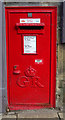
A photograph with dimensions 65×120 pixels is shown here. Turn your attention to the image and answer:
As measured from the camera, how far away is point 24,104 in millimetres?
3191

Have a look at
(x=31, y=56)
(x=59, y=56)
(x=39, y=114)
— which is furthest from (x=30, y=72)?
(x=39, y=114)

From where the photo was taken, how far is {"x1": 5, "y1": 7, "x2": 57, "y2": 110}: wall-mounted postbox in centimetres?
296

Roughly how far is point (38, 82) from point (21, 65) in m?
0.54

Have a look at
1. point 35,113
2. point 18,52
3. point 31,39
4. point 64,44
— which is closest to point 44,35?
point 31,39

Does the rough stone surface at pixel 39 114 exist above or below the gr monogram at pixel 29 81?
below

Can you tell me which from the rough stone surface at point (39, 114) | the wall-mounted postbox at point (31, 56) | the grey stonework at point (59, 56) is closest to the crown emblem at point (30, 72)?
the wall-mounted postbox at point (31, 56)

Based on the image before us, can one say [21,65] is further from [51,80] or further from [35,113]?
[35,113]

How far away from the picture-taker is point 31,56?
3.08 meters

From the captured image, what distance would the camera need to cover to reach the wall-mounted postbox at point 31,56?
9.73 ft

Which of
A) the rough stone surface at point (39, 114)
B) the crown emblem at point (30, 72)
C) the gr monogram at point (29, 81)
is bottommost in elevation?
the rough stone surface at point (39, 114)

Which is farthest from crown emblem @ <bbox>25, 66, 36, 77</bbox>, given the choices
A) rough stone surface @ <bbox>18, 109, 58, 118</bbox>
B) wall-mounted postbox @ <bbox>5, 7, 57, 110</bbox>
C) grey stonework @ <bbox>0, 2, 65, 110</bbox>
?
rough stone surface @ <bbox>18, 109, 58, 118</bbox>

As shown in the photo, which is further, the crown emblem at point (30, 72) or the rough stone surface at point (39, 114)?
the crown emblem at point (30, 72)

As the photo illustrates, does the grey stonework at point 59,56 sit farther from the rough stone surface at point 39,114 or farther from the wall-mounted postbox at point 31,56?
the rough stone surface at point 39,114

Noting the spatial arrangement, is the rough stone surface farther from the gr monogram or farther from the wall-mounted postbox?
the gr monogram
